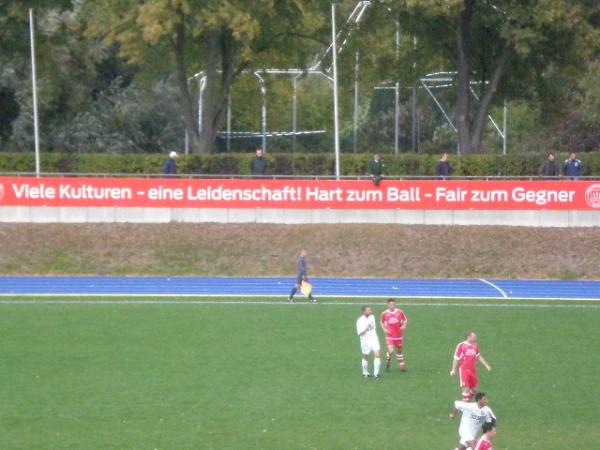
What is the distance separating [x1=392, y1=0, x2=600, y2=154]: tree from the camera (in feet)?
144

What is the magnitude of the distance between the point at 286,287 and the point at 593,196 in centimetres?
1113

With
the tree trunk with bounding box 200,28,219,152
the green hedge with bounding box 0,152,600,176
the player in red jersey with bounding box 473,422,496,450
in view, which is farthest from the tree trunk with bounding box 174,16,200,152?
the player in red jersey with bounding box 473,422,496,450

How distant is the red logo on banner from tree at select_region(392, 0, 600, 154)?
24.7ft

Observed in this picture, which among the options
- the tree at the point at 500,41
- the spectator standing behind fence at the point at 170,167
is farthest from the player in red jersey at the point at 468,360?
the tree at the point at 500,41

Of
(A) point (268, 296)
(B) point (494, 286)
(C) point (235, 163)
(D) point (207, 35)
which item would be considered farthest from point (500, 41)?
(A) point (268, 296)

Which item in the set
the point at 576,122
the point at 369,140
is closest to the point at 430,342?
the point at 576,122

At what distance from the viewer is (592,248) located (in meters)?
37.8

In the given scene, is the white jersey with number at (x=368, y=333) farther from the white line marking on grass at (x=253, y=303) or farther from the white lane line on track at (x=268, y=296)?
the white lane line on track at (x=268, y=296)

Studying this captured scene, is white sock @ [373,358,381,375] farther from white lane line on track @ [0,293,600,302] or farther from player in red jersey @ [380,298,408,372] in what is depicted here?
white lane line on track @ [0,293,600,302]

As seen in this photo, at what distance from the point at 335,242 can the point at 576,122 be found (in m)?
24.3

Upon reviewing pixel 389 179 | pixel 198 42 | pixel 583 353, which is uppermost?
pixel 198 42

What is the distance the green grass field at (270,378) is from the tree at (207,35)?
624 inches

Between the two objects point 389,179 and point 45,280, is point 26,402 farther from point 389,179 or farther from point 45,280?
point 389,179

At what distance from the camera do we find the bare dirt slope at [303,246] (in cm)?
3756
